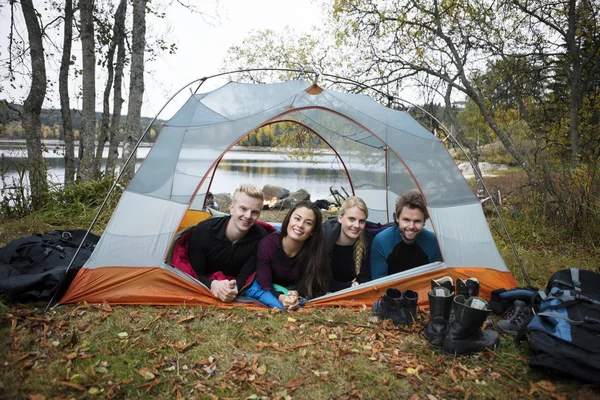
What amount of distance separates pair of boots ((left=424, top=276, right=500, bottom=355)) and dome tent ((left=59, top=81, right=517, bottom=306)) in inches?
22.1

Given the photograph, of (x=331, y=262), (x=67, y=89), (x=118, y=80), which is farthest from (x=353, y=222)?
(x=118, y=80)

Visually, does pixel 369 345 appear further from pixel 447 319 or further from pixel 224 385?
pixel 224 385

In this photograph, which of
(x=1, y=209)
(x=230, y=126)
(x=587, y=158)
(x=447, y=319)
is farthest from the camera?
(x=587, y=158)

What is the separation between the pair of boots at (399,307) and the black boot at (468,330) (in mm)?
383

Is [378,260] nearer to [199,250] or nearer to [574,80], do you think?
[199,250]

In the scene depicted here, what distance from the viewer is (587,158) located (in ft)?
19.1

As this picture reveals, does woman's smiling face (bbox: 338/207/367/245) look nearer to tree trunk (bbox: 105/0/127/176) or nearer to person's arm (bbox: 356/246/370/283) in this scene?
person's arm (bbox: 356/246/370/283)

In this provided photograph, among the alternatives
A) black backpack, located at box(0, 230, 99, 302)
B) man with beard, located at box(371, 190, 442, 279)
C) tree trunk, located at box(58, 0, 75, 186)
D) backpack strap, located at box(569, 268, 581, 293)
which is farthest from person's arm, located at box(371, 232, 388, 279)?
tree trunk, located at box(58, 0, 75, 186)

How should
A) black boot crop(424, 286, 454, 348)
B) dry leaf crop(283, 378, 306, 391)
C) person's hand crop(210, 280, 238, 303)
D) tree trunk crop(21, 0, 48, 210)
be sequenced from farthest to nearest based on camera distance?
1. tree trunk crop(21, 0, 48, 210)
2. person's hand crop(210, 280, 238, 303)
3. black boot crop(424, 286, 454, 348)
4. dry leaf crop(283, 378, 306, 391)

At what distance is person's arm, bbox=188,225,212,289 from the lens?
301 cm

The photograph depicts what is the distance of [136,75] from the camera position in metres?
6.52

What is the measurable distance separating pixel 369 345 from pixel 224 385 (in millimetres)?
976

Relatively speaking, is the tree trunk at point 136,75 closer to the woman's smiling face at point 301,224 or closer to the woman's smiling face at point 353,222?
the woman's smiling face at point 301,224

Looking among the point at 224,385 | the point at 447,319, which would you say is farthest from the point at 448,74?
the point at 224,385
